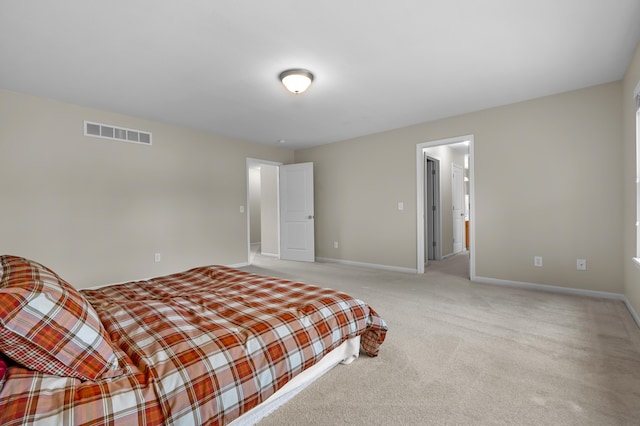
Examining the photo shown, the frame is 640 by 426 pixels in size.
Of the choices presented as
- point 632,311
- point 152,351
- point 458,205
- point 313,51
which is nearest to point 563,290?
point 632,311

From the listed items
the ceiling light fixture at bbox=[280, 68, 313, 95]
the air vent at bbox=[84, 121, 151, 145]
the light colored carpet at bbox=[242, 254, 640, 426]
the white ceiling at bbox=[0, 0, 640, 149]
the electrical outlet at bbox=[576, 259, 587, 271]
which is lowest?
the light colored carpet at bbox=[242, 254, 640, 426]

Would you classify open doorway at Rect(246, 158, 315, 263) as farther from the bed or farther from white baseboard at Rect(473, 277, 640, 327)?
the bed

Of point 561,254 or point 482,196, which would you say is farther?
point 482,196

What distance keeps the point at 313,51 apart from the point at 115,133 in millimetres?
3150

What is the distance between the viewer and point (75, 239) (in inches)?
154

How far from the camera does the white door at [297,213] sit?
20.6 ft

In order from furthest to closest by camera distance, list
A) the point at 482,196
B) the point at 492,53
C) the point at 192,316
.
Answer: the point at 482,196, the point at 492,53, the point at 192,316

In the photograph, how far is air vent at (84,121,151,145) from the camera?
4.06 m

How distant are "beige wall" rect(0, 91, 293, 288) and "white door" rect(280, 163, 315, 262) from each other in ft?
3.38

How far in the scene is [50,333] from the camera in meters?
1.10

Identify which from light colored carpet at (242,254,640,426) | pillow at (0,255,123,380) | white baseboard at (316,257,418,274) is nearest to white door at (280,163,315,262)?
white baseboard at (316,257,418,274)

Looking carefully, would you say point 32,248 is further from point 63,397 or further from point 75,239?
point 63,397

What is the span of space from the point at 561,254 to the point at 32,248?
20.3 ft

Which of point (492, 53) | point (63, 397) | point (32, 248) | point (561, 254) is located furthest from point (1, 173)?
point (561, 254)
